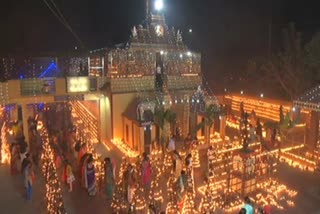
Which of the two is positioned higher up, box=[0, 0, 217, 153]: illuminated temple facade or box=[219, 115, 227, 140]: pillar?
box=[0, 0, 217, 153]: illuminated temple facade

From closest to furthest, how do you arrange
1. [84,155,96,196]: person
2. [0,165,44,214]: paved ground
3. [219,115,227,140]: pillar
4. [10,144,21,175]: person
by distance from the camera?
[0,165,44,214]: paved ground < [84,155,96,196]: person < [10,144,21,175]: person < [219,115,227,140]: pillar

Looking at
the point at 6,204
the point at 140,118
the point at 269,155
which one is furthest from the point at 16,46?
the point at 269,155

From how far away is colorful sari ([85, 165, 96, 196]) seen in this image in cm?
1062

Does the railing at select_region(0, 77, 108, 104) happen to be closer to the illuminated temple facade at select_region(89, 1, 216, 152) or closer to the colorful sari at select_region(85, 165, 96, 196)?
the illuminated temple facade at select_region(89, 1, 216, 152)

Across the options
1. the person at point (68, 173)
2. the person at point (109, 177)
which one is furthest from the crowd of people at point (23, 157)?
the person at point (109, 177)

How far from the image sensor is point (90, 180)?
10.7 meters

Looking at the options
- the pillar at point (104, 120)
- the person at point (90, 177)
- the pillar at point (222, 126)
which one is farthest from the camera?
the pillar at point (222, 126)

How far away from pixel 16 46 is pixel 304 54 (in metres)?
22.8

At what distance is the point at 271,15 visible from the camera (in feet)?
105

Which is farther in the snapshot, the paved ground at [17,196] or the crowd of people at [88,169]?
the crowd of people at [88,169]

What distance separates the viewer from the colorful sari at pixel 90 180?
1062 cm

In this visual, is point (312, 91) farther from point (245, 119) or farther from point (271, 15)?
point (271, 15)

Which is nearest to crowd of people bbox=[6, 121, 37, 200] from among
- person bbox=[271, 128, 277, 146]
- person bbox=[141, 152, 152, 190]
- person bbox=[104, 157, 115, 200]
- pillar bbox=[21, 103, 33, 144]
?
pillar bbox=[21, 103, 33, 144]

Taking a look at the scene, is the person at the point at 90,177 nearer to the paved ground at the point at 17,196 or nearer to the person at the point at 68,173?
the person at the point at 68,173
